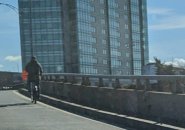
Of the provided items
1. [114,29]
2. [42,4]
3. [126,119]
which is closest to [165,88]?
[126,119]

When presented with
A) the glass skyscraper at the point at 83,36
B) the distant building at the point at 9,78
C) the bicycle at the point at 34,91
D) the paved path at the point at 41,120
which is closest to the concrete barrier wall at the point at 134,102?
the paved path at the point at 41,120

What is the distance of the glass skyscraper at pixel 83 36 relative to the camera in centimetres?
11462

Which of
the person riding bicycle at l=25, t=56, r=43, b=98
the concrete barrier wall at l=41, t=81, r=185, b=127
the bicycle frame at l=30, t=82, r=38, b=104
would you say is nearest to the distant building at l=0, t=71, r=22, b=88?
the bicycle frame at l=30, t=82, r=38, b=104

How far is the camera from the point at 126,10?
13200 cm

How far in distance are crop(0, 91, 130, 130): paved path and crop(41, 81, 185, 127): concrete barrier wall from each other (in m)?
1.06

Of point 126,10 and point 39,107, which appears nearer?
point 39,107

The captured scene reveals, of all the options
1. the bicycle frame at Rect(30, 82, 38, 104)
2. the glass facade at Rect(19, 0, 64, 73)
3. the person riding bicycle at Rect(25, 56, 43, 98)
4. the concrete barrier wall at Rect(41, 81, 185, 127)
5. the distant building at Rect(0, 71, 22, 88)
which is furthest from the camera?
the glass facade at Rect(19, 0, 64, 73)

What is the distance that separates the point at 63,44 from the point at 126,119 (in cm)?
10320

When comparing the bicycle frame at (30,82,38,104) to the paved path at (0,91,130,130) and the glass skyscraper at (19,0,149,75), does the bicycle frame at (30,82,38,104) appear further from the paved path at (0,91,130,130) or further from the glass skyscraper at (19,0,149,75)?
the glass skyscraper at (19,0,149,75)

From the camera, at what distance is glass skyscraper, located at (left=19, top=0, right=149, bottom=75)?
115 metres

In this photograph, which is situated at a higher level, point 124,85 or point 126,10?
point 126,10

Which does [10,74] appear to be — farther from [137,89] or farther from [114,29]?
[114,29]

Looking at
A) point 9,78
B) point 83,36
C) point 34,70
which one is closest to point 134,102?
point 34,70

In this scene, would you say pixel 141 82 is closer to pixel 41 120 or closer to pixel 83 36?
pixel 41 120
